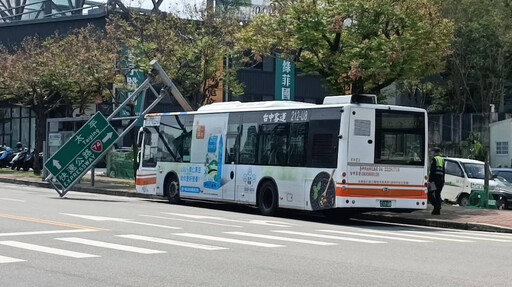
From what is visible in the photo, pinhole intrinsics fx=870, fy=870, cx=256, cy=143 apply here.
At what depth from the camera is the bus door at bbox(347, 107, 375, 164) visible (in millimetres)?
21172

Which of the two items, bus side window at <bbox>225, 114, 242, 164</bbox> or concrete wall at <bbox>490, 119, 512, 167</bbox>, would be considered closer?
bus side window at <bbox>225, 114, 242, 164</bbox>

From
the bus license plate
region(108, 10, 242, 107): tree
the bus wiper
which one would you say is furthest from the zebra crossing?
region(108, 10, 242, 107): tree

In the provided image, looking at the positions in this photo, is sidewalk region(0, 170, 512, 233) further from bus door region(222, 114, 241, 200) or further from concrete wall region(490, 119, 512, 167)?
concrete wall region(490, 119, 512, 167)

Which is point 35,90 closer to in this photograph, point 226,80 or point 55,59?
point 55,59

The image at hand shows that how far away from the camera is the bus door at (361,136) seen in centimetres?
2117

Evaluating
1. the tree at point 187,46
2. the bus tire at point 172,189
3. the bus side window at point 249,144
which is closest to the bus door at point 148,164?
the bus tire at point 172,189

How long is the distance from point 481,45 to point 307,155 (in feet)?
116

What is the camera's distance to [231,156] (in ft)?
83.1

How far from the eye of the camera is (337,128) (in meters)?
21.4

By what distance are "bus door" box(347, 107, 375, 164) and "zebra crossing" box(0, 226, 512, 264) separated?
1.76 m

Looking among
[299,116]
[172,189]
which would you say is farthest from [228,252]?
[172,189]

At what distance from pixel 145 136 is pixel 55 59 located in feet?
37.8

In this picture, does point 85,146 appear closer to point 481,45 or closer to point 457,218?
point 457,218

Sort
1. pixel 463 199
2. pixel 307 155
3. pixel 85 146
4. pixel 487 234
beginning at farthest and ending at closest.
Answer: pixel 463 199, pixel 85 146, pixel 307 155, pixel 487 234
